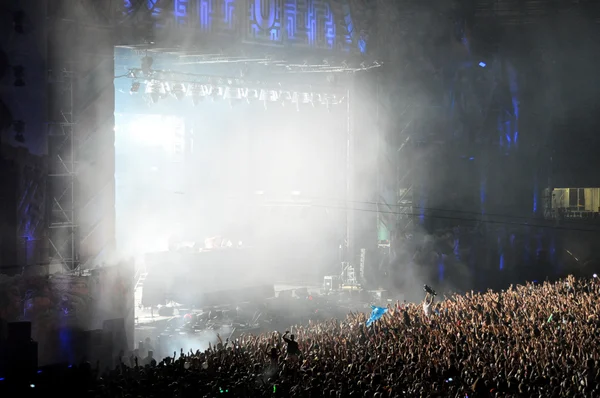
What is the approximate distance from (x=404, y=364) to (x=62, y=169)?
398 inches

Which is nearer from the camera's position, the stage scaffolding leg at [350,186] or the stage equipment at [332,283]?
the stage scaffolding leg at [350,186]

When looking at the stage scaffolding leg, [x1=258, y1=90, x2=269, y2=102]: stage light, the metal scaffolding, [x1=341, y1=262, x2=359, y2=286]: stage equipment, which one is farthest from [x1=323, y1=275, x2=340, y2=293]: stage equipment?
the metal scaffolding

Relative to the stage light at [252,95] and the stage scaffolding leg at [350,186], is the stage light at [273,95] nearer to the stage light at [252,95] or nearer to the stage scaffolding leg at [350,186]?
the stage light at [252,95]

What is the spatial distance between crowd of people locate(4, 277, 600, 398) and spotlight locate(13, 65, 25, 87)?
811 centimetres

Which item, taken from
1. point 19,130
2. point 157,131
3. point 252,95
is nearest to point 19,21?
point 19,130

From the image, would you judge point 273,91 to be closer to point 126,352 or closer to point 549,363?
point 126,352

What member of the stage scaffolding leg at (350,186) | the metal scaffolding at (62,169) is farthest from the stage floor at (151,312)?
the metal scaffolding at (62,169)

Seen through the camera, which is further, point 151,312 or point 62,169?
point 151,312

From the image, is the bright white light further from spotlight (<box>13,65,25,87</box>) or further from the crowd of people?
the crowd of people

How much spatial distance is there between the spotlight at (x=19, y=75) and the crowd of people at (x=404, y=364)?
8.11 meters

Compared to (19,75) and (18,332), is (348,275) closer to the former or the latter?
(19,75)

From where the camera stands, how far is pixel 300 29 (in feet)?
60.1

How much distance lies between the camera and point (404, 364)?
327 inches

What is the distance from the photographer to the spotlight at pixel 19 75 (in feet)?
47.1
